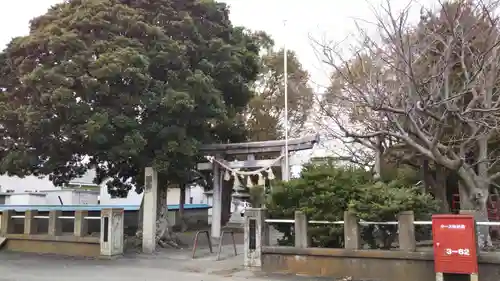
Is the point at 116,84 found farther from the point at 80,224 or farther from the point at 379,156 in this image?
the point at 379,156

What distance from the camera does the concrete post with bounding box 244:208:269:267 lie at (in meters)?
12.6

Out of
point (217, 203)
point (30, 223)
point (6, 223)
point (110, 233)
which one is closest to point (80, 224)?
point (110, 233)

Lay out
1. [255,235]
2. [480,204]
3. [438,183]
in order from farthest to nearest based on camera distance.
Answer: [438,183] < [480,204] < [255,235]

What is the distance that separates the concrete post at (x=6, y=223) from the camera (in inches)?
731

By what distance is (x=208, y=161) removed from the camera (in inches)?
821

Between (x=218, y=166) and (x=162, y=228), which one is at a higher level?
(x=218, y=166)

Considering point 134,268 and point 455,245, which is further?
point 134,268

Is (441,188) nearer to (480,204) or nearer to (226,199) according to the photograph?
(480,204)

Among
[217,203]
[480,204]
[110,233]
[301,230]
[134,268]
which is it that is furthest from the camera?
[217,203]

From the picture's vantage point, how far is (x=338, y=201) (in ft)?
39.8

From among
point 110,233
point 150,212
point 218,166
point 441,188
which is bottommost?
point 110,233

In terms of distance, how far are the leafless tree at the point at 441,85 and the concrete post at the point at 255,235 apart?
360 cm

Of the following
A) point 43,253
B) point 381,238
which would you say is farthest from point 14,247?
point 381,238

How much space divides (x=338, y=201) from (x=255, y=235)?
2.33 metres
